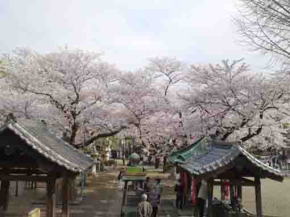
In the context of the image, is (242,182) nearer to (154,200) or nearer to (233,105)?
(154,200)

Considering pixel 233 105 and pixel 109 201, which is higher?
pixel 233 105

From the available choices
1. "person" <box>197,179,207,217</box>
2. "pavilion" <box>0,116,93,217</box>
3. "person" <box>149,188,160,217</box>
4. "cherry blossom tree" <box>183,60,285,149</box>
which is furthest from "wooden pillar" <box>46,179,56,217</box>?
"cherry blossom tree" <box>183,60,285,149</box>

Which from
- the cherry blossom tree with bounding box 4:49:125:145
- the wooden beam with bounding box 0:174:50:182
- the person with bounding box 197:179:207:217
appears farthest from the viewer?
the cherry blossom tree with bounding box 4:49:125:145

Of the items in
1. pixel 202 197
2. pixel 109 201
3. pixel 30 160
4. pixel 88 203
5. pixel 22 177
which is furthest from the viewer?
pixel 109 201

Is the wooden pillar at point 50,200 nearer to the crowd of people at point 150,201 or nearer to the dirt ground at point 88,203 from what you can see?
the crowd of people at point 150,201

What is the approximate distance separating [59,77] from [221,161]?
2021 centimetres

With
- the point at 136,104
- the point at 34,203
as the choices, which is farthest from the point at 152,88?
the point at 34,203

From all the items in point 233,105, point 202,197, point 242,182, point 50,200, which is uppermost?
point 233,105

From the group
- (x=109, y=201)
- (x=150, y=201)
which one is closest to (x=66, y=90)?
(x=109, y=201)

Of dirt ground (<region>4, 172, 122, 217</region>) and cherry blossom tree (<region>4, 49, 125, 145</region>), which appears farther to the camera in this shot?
cherry blossom tree (<region>4, 49, 125, 145</region>)

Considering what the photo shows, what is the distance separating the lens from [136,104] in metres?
33.8

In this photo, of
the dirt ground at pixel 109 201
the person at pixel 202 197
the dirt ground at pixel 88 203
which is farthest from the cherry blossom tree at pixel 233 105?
the person at pixel 202 197

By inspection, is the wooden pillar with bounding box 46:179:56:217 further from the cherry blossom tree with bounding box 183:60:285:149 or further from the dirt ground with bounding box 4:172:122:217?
the cherry blossom tree with bounding box 183:60:285:149

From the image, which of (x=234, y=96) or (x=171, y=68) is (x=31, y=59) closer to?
(x=171, y=68)
